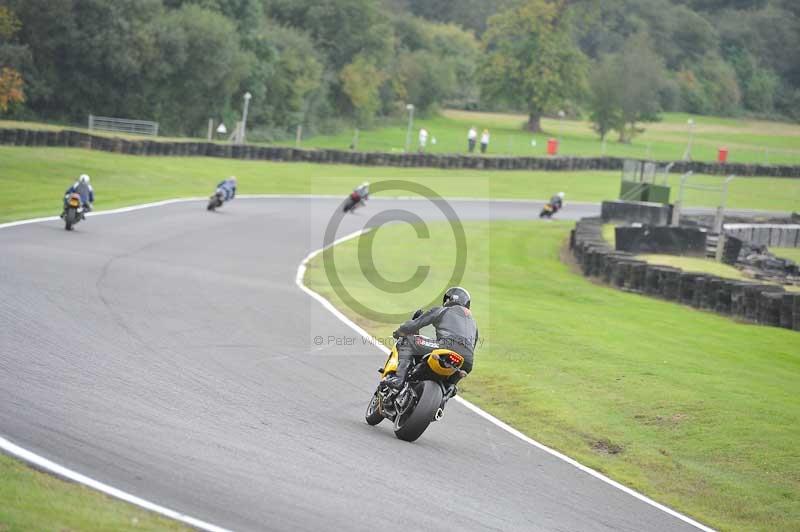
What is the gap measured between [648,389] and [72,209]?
1420cm

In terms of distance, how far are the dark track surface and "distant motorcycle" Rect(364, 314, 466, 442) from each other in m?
0.20

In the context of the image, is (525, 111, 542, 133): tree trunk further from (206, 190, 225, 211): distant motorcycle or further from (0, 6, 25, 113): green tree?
(206, 190, 225, 211): distant motorcycle

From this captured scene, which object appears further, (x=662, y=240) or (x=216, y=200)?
(x=216, y=200)

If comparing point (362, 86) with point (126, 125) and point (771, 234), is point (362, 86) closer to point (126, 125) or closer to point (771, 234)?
point (126, 125)

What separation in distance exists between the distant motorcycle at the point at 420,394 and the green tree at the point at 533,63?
7142cm

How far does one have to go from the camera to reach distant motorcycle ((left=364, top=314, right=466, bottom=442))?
32.0 feet

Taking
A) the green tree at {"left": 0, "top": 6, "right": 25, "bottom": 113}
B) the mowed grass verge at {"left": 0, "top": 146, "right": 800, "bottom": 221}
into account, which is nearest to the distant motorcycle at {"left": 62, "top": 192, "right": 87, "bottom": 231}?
the mowed grass verge at {"left": 0, "top": 146, "right": 800, "bottom": 221}

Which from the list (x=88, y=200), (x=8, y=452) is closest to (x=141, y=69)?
(x=88, y=200)

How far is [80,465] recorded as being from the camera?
7297 mm

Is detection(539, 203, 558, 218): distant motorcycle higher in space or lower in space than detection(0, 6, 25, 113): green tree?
lower

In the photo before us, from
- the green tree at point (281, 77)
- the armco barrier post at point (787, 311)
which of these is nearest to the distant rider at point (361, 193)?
the armco barrier post at point (787, 311)

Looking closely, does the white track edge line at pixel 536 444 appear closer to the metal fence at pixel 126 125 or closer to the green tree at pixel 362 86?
the metal fence at pixel 126 125

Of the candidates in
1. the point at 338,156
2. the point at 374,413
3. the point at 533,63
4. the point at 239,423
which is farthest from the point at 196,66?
the point at 239,423

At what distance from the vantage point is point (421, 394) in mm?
9867
